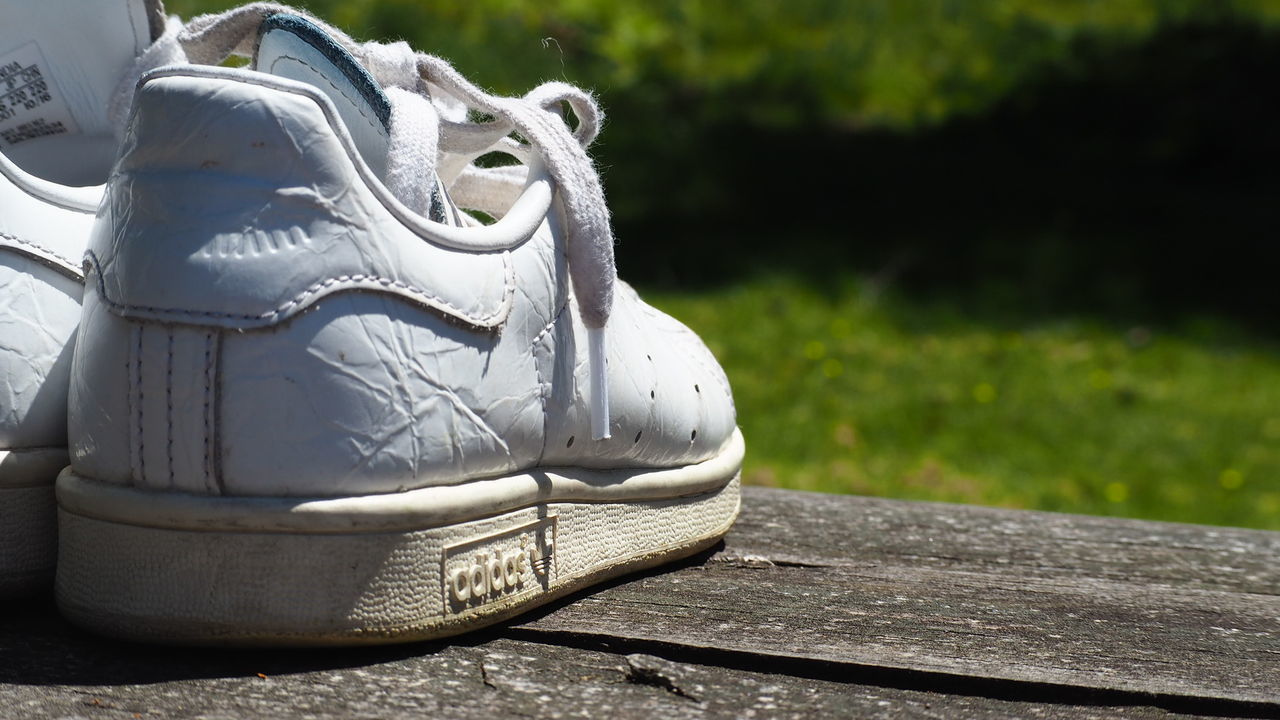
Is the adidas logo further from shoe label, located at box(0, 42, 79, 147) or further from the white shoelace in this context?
shoe label, located at box(0, 42, 79, 147)

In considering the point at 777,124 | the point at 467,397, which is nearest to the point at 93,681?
the point at 467,397

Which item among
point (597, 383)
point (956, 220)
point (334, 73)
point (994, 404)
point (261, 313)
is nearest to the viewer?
point (261, 313)

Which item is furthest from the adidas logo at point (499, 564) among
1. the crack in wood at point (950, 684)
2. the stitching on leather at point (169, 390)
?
the stitching on leather at point (169, 390)

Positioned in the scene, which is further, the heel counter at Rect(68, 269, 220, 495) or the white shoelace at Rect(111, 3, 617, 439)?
the white shoelace at Rect(111, 3, 617, 439)

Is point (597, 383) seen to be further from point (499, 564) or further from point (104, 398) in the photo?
point (104, 398)

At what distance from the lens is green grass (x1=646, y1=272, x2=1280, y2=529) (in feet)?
9.75

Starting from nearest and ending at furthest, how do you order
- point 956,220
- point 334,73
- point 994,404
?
point 334,73 < point 994,404 < point 956,220

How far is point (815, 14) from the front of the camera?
538cm

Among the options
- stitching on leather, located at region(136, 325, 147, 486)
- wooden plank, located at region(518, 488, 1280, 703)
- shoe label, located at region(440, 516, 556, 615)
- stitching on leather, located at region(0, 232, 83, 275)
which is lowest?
wooden plank, located at region(518, 488, 1280, 703)

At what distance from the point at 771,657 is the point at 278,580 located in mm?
386

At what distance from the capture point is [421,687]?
916 millimetres

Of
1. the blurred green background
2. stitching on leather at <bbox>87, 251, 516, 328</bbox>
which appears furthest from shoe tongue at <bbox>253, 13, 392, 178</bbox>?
the blurred green background

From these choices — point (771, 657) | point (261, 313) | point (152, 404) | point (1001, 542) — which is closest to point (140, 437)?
point (152, 404)

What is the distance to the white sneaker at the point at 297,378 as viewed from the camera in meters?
0.87
